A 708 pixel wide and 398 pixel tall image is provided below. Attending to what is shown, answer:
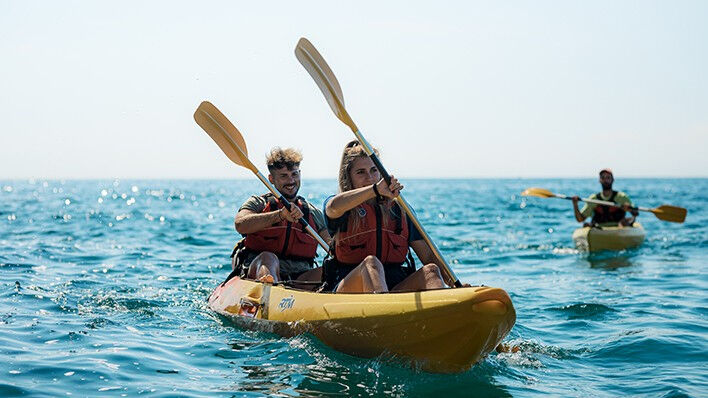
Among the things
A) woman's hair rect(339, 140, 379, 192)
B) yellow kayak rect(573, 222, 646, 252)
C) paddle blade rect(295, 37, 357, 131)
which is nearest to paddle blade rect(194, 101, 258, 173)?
paddle blade rect(295, 37, 357, 131)

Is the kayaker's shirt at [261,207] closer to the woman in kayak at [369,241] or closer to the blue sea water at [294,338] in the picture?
the blue sea water at [294,338]

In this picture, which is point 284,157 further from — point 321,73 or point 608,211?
point 608,211

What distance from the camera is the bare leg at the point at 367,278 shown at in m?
4.68

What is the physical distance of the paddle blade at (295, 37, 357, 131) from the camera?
5609 mm

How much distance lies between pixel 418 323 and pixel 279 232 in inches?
102

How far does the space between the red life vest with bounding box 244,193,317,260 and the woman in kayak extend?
1.41m

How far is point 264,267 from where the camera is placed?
6.27 meters

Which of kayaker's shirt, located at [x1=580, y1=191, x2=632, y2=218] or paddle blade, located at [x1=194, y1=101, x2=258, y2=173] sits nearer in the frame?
paddle blade, located at [x1=194, y1=101, x2=258, y2=173]

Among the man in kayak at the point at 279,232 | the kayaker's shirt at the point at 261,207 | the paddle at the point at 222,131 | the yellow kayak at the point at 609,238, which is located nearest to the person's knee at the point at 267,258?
the man in kayak at the point at 279,232

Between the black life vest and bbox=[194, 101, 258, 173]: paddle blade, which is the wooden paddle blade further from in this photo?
bbox=[194, 101, 258, 173]: paddle blade

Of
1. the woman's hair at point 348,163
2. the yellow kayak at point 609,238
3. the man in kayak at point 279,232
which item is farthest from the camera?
the yellow kayak at point 609,238

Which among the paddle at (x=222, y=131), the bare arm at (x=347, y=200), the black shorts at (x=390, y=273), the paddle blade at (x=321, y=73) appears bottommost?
the black shorts at (x=390, y=273)

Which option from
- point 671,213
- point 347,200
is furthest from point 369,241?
point 671,213

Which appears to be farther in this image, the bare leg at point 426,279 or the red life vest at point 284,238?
the red life vest at point 284,238
